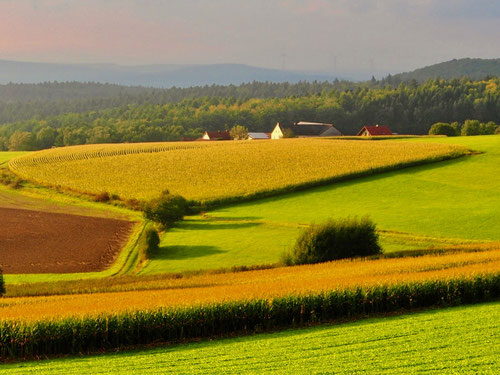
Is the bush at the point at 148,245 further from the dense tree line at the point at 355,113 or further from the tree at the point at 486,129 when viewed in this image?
the dense tree line at the point at 355,113

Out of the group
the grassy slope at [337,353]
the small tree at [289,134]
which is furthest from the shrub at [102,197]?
the small tree at [289,134]

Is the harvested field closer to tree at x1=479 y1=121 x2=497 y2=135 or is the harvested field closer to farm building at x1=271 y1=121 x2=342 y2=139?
farm building at x1=271 y1=121 x2=342 y2=139

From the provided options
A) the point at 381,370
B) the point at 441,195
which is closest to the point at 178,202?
the point at 441,195

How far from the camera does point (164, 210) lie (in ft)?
156

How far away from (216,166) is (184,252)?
104 ft

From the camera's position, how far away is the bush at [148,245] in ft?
130

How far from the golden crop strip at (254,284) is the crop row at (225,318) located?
0.52 meters

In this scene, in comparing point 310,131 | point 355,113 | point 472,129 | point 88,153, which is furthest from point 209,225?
point 355,113

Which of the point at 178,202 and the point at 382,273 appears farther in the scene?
the point at 178,202

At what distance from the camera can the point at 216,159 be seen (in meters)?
76.1

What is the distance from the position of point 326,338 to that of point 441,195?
39241 mm

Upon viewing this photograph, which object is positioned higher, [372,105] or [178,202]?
[372,105]

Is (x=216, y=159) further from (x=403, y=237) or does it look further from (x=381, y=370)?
(x=381, y=370)

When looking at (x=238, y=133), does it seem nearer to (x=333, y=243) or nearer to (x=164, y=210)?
(x=164, y=210)
